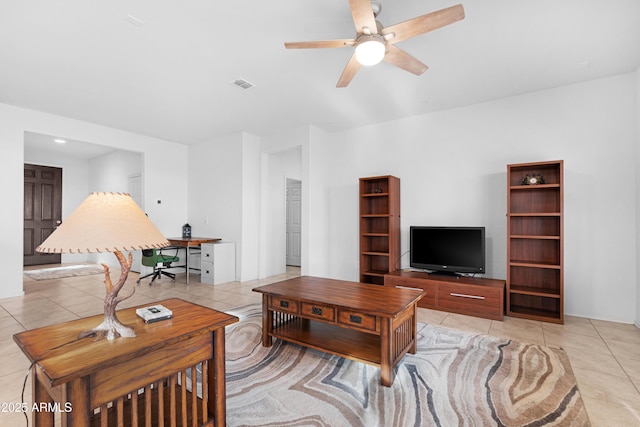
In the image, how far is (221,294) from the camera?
4.57 m

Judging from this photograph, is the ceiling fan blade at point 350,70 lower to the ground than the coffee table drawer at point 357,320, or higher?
higher

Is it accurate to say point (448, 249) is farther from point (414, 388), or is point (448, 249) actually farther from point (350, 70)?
point (350, 70)

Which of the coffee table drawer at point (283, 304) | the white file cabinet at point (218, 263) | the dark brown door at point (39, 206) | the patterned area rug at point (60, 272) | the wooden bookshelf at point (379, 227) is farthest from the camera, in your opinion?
the dark brown door at point (39, 206)

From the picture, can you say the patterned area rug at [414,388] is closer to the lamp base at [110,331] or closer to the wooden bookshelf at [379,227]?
the lamp base at [110,331]

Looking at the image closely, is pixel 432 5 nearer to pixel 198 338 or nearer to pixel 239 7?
pixel 239 7

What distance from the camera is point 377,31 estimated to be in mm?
2195

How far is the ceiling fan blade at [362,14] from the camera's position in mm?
1875

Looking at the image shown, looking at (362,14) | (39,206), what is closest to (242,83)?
(362,14)

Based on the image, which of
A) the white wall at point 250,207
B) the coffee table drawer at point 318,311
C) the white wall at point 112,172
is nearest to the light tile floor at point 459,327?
the white wall at point 250,207

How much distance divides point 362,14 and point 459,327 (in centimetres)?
305

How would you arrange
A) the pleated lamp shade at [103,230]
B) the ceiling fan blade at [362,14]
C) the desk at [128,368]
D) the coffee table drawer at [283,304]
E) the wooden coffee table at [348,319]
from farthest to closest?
the coffee table drawer at [283,304] → the wooden coffee table at [348,319] → the ceiling fan blade at [362,14] → the pleated lamp shade at [103,230] → the desk at [128,368]

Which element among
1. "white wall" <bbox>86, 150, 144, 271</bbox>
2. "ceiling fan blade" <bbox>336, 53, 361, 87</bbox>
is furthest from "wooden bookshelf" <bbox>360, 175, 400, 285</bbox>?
"white wall" <bbox>86, 150, 144, 271</bbox>

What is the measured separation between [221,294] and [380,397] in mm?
3236

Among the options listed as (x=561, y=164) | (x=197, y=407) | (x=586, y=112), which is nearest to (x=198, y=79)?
(x=197, y=407)
